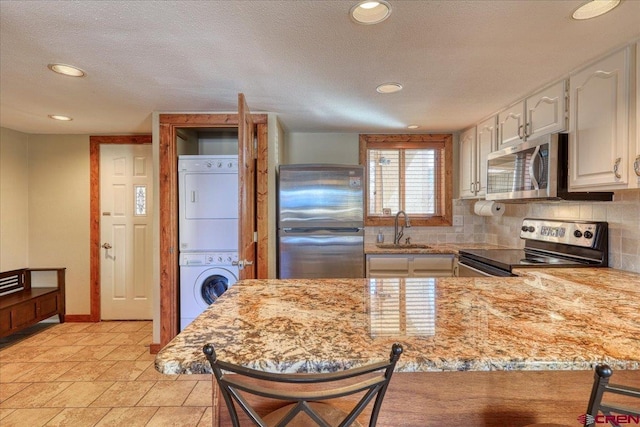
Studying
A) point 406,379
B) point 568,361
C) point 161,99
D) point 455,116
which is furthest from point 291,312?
point 455,116

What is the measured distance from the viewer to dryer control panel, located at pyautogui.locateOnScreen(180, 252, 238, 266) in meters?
3.07

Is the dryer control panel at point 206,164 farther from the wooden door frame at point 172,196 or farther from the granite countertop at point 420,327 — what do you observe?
the granite countertop at point 420,327

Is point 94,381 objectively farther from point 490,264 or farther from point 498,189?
point 498,189

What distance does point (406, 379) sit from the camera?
106 cm

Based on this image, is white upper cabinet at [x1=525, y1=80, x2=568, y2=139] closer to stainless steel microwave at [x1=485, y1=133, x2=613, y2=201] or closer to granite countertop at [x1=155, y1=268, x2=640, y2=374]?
stainless steel microwave at [x1=485, y1=133, x2=613, y2=201]

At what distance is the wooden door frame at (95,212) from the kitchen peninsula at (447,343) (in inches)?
129

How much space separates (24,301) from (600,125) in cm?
494

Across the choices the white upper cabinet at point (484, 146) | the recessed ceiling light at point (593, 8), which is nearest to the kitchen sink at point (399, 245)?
the white upper cabinet at point (484, 146)

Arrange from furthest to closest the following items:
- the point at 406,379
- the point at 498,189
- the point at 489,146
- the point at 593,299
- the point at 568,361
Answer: the point at 489,146, the point at 498,189, the point at 593,299, the point at 406,379, the point at 568,361

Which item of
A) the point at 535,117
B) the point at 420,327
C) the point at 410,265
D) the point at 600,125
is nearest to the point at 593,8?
the point at 600,125

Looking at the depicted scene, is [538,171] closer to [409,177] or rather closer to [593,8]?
[593,8]

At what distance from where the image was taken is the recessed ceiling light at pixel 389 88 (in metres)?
2.28

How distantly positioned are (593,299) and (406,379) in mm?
951

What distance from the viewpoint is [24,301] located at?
10.8 ft
